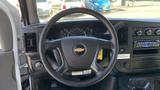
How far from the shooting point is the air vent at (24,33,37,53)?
2014mm

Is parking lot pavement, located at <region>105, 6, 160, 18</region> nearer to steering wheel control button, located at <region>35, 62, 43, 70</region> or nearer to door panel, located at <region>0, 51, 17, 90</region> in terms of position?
steering wheel control button, located at <region>35, 62, 43, 70</region>

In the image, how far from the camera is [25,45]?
2012 millimetres

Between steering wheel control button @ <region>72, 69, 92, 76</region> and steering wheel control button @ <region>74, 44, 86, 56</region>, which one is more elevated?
steering wheel control button @ <region>74, 44, 86, 56</region>

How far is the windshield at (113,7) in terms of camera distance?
2330 millimetres

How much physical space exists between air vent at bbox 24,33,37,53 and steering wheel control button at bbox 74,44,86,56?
0.95ft

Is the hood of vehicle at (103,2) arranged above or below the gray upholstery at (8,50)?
above

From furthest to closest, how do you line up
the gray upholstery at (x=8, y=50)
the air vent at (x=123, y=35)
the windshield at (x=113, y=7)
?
the windshield at (x=113, y=7) < the air vent at (x=123, y=35) < the gray upholstery at (x=8, y=50)

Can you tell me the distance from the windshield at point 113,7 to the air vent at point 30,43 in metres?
0.33

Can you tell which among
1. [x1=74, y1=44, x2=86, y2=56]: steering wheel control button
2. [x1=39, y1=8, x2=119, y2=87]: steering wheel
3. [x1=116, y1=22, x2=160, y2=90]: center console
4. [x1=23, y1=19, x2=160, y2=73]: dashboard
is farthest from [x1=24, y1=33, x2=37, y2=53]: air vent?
[x1=116, y1=22, x2=160, y2=90]: center console

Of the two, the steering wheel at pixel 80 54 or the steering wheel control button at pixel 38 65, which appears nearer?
the steering wheel at pixel 80 54

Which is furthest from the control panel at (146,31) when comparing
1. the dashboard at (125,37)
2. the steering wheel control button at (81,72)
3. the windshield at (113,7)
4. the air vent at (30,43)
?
the air vent at (30,43)

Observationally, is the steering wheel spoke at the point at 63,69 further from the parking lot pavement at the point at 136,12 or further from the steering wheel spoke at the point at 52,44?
the parking lot pavement at the point at 136,12

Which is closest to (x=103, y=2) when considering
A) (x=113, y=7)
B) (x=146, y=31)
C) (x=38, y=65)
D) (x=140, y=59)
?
(x=113, y=7)

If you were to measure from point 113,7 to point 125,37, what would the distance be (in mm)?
329
